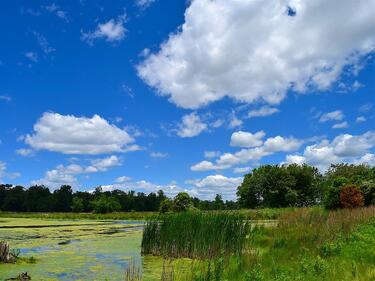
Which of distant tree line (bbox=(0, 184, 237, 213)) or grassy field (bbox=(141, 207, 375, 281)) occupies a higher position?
distant tree line (bbox=(0, 184, 237, 213))

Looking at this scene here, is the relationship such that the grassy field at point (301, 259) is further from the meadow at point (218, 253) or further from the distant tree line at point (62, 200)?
the distant tree line at point (62, 200)

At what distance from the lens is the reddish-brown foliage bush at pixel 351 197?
38.1 m

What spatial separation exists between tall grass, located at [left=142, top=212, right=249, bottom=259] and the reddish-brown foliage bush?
21659 millimetres

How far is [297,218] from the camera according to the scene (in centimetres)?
2398

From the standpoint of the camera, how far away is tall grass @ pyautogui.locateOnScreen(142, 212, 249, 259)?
17.6 meters

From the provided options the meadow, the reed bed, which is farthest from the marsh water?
the reed bed

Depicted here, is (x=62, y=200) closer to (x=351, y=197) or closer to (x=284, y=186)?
(x=284, y=186)

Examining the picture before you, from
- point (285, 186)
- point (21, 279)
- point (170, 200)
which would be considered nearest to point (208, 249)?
point (21, 279)

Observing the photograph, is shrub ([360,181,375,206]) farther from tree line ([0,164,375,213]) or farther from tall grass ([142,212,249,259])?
tall grass ([142,212,249,259])

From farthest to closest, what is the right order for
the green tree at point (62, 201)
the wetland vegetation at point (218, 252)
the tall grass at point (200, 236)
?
1. the green tree at point (62, 201)
2. the tall grass at point (200, 236)
3. the wetland vegetation at point (218, 252)

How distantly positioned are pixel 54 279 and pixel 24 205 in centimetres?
11267

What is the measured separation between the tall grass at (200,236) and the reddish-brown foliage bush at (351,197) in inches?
853

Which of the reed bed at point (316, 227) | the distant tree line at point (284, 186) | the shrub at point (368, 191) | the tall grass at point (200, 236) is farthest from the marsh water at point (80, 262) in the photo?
the distant tree line at point (284, 186)

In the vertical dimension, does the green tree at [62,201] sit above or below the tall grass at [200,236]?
above
